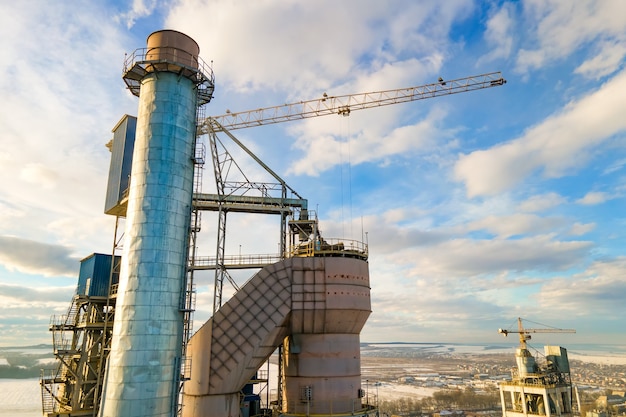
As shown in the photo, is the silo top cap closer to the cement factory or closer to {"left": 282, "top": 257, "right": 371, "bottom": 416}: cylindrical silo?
the cement factory

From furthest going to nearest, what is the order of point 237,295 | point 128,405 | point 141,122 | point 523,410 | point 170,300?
point 523,410 → point 237,295 → point 141,122 → point 170,300 → point 128,405

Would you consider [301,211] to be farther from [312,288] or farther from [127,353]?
[127,353]

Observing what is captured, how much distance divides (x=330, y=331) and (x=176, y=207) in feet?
50.1

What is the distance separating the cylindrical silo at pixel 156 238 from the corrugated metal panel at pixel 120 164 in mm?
11619

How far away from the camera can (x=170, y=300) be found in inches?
953

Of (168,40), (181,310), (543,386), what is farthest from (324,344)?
(543,386)

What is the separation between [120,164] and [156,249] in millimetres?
18540

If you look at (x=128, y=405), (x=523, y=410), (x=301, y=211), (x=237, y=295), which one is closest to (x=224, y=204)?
(x=301, y=211)

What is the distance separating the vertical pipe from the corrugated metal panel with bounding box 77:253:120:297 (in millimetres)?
14272

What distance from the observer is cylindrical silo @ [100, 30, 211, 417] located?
2236 centimetres

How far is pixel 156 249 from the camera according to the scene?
24.0 metres

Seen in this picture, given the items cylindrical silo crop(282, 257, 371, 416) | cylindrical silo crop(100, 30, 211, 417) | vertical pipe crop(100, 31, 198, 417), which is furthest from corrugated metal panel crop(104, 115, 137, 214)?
cylindrical silo crop(282, 257, 371, 416)

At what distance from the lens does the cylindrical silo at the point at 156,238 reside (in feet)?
73.4

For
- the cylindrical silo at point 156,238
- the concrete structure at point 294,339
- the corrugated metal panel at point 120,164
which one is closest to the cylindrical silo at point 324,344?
A: the concrete structure at point 294,339
